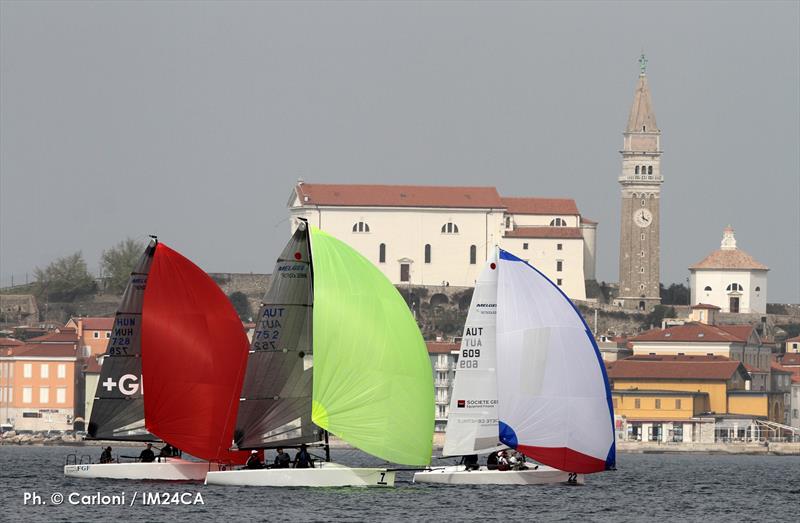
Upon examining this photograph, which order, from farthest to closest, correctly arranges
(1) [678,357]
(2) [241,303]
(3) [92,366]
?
1. (2) [241,303]
2. (1) [678,357]
3. (3) [92,366]

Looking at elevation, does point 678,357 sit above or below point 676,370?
above

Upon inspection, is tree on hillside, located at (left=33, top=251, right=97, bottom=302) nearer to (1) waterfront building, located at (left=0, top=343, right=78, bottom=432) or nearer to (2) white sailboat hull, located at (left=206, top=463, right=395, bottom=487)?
(1) waterfront building, located at (left=0, top=343, right=78, bottom=432)

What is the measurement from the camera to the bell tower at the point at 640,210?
123312 millimetres

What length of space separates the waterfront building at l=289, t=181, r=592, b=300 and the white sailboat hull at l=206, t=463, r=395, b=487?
82.5 m

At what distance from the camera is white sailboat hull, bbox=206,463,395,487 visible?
115 feet

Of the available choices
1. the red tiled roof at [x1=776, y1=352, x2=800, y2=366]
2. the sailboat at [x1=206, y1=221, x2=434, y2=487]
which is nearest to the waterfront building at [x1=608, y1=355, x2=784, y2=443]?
the red tiled roof at [x1=776, y1=352, x2=800, y2=366]

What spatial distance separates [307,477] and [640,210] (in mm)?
90277

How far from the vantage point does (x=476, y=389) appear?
124 feet

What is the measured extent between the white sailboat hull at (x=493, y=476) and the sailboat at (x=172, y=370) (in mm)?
3602

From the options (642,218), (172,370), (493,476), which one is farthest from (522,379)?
(642,218)

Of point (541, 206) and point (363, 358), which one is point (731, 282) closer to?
point (541, 206)

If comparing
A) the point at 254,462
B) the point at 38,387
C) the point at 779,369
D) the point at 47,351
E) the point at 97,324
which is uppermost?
the point at 97,324

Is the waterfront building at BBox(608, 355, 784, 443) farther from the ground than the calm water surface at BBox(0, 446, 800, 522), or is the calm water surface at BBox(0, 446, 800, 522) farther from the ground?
the waterfront building at BBox(608, 355, 784, 443)

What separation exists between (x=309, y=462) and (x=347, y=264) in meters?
3.50
